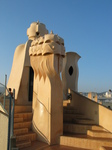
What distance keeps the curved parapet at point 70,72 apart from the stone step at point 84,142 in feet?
19.4

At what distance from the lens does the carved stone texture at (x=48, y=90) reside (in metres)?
6.54

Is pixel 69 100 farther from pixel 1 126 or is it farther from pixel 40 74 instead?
pixel 1 126

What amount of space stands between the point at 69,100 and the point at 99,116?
3.19m

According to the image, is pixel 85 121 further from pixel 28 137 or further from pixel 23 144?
pixel 23 144

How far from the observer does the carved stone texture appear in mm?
6539

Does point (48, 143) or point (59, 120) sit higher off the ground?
point (59, 120)

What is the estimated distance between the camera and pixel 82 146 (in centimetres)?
623

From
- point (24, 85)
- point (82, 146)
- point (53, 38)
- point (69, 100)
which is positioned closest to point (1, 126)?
point (82, 146)

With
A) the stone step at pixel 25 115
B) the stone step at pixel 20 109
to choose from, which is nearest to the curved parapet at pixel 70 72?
the stone step at pixel 20 109

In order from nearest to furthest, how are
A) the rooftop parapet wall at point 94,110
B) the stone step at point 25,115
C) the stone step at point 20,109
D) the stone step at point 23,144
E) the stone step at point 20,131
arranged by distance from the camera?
the stone step at point 23,144, the stone step at point 20,131, the rooftop parapet wall at point 94,110, the stone step at point 25,115, the stone step at point 20,109

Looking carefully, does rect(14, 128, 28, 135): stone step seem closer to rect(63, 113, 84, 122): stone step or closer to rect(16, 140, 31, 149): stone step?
rect(16, 140, 31, 149): stone step

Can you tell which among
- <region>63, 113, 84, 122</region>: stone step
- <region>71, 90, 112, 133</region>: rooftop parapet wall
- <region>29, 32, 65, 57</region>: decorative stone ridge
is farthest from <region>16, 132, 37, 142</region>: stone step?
<region>29, 32, 65, 57</region>: decorative stone ridge

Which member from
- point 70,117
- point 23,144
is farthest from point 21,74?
point 23,144

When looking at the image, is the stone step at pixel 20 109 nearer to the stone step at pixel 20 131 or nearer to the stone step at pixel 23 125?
the stone step at pixel 23 125
